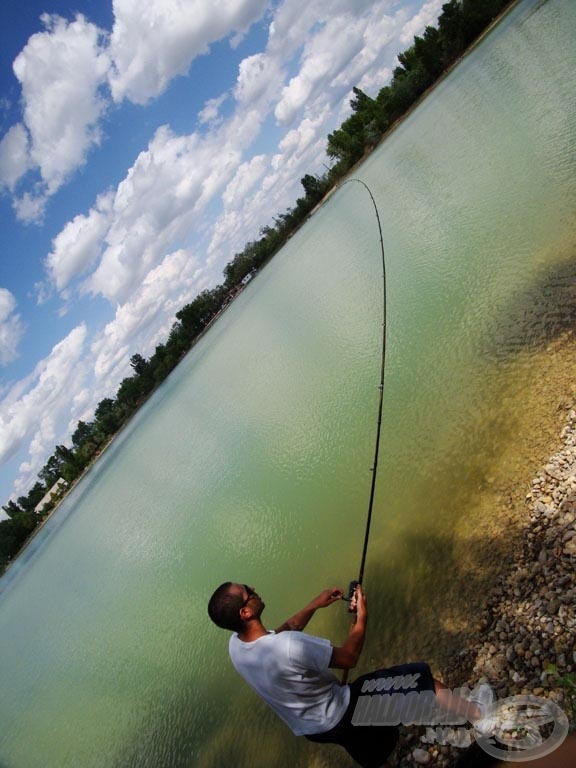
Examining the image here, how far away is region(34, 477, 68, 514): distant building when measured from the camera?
93875 mm

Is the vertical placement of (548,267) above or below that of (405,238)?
below

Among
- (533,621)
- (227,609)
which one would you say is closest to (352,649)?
(227,609)

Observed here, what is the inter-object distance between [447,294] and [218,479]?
1202 cm

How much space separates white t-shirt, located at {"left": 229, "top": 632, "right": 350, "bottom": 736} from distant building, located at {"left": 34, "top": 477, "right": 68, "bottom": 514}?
339ft

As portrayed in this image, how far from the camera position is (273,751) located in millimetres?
6824

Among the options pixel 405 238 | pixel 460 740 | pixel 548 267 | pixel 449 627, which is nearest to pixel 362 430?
pixel 548 267

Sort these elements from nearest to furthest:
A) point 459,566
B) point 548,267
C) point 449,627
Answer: point 449,627 < point 459,566 < point 548,267

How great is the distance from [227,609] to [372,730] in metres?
1.61

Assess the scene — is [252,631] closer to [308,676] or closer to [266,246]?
[308,676]

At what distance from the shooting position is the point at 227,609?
126 inches

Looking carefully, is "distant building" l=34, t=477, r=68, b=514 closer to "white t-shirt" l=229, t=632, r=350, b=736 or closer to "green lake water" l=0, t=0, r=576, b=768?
"green lake water" l=0, t=0, r=576, b=768

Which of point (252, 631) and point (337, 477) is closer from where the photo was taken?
point (252, 631)

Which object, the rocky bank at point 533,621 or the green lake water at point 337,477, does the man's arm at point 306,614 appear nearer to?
the rocky bank at point 533,621

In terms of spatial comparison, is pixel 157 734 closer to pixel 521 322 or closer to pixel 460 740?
pixel 460 740
